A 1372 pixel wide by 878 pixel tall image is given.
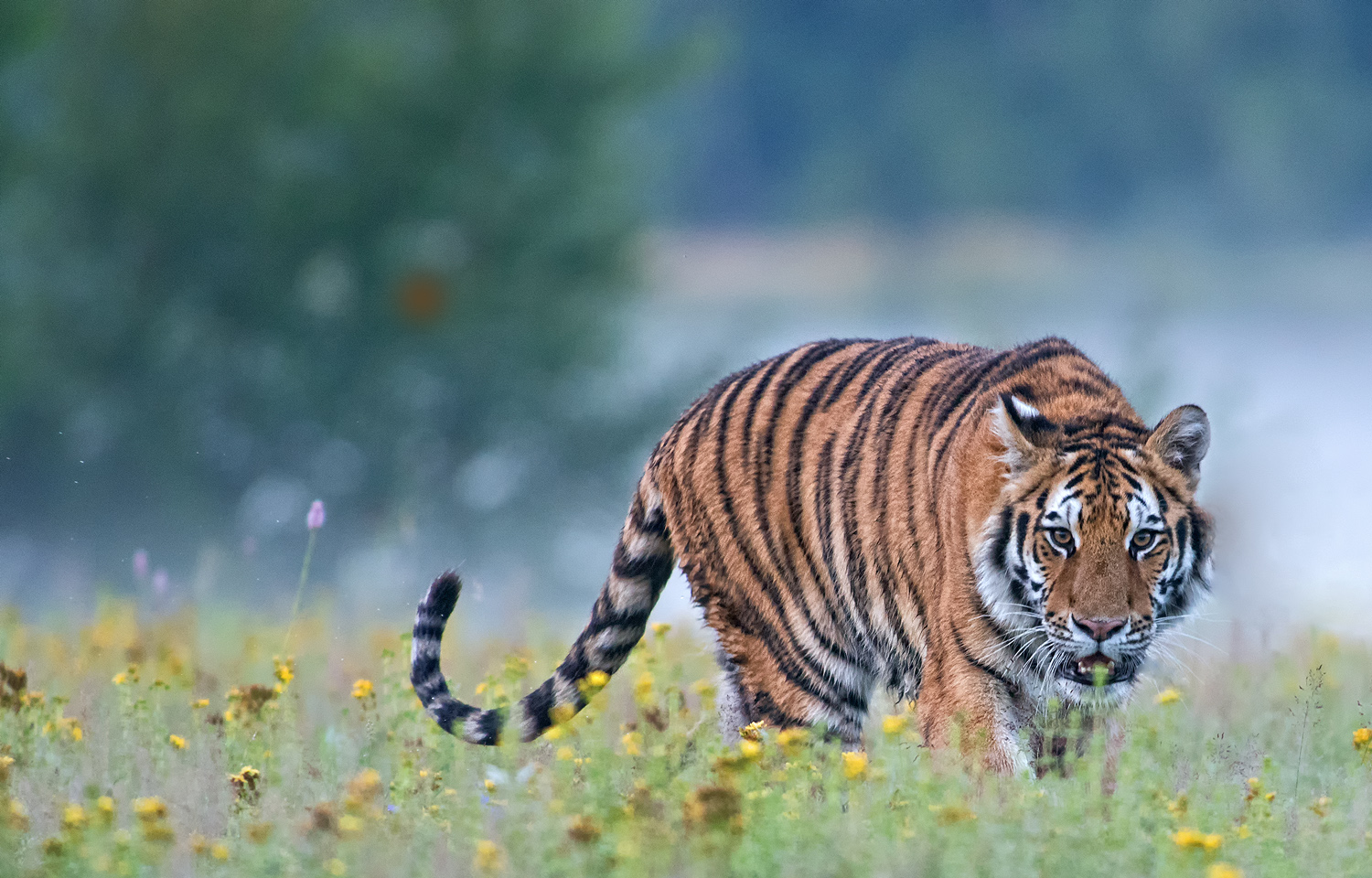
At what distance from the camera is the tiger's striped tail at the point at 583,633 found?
5223 millimetres

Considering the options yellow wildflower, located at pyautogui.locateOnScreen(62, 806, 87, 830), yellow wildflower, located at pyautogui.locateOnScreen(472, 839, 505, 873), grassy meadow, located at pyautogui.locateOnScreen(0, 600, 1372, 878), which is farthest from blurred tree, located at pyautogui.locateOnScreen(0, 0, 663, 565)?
yellow wildflower, located at pyautogui.locateOnScreen(472, 839, 505, 873)

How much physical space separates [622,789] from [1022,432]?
1536mm

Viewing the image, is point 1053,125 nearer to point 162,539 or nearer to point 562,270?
point 562,270

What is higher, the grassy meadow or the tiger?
the tiger

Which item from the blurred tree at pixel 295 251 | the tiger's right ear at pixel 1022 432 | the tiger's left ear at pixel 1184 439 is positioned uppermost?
the blurred tree at pixel 295 251

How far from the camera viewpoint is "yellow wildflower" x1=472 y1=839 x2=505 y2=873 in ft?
11.3

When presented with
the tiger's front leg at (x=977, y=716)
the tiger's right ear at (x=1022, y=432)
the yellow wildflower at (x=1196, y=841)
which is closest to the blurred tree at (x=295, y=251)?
the tiger's front leg at (x=977, y=716)

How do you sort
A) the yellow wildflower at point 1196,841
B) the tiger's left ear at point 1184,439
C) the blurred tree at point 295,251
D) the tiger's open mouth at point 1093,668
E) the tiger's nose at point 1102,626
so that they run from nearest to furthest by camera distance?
the yellow wildflower at point 1196,841 < the tiger's nose at point 1102,626 < the tiger's open mouth at point 1093,668 < the tiger's left ear at point 1184,439 < the blurred tree at point 295,251

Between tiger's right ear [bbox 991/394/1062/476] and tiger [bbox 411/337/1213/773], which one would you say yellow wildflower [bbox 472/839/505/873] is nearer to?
tiger [bbox 411/337/1213/773]

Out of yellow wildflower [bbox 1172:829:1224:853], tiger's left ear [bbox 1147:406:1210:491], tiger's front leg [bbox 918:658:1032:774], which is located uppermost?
tiger's left ear [bbox 1147:406:1210:491]

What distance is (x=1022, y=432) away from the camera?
15.5 ft

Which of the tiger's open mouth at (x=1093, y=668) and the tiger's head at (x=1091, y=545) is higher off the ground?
the tiger's head at (x=1091, y=545)

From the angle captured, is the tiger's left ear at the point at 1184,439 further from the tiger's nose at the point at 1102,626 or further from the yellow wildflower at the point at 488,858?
the yellow wildflower at the point at 488,858

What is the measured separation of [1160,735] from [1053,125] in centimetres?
2460
